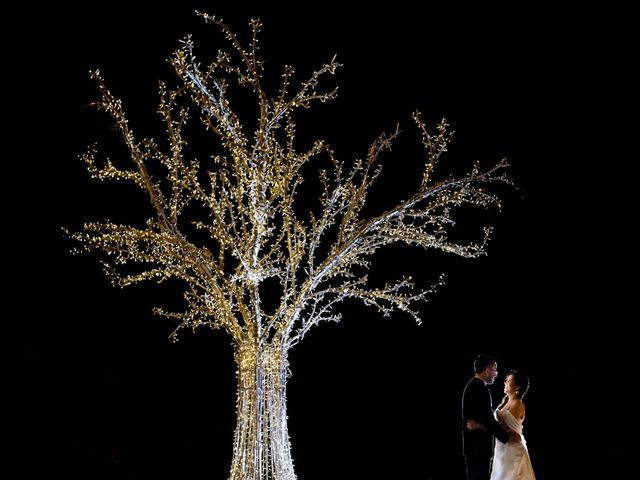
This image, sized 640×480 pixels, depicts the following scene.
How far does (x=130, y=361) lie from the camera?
6469 millimetres

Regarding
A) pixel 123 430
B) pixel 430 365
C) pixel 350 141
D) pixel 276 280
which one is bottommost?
pixel 123 430

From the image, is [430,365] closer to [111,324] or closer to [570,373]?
[570,373]

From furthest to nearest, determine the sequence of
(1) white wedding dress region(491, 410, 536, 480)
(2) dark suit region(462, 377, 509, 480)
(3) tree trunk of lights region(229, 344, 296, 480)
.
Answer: (1) white wedding dress region(491, 410, 536, 480)
(2) dark suit region(462, 377, 509, 480)
(3) tree trunk of lights region(229, 344, 296, 480)

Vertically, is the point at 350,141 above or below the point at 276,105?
above

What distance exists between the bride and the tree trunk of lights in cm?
146

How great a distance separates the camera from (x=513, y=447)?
4.97 metres

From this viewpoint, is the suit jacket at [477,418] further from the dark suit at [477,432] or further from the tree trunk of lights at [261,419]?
the tree trunk of lights at [261,419]

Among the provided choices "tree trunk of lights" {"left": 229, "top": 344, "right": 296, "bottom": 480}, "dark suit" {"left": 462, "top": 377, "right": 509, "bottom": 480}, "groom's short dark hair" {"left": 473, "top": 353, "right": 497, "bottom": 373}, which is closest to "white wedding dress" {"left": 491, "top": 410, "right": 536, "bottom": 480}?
"dark suit" {"left": 462, "top": 377, "right": 509, "bottom": 480}

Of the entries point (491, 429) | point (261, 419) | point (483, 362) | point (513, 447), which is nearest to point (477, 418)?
point (491, 429)

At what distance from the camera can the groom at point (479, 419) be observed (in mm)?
4542

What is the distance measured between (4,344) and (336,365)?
2.75 meters

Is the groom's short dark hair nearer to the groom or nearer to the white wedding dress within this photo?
the groom

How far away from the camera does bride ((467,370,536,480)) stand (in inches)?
195

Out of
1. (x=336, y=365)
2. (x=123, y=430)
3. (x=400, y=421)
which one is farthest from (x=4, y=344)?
(x=400, y=421)
